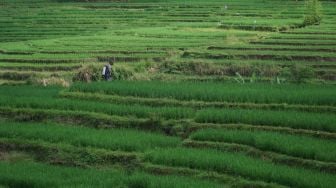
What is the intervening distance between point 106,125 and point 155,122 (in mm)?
1115

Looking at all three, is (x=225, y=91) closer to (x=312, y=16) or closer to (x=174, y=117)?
(x=174, y=117)

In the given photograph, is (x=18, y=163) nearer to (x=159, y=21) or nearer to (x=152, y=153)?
(x=152, y=153)

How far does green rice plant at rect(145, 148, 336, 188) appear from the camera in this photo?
8.90 m

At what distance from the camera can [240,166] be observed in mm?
9555

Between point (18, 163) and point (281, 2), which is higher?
point (281, 2)

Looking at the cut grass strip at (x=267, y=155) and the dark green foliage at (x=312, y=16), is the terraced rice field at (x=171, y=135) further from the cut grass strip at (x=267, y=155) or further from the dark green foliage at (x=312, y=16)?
the dark green foliage at (x=312, y=16)

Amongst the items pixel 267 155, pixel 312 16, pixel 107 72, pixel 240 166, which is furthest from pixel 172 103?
pixel 312 16

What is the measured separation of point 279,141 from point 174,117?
305 cm

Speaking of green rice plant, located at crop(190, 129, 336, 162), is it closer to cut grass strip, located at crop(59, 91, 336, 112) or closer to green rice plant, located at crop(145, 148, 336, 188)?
green rice plant, located at crop(145, 148, 336, 188)

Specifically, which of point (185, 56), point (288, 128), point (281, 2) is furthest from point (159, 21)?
point (288, 128)

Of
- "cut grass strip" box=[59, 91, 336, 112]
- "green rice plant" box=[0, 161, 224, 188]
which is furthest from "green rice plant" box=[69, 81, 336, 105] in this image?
"green rice plant" box=[0, 161, 224, 188]

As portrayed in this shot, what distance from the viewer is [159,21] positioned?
134 feet

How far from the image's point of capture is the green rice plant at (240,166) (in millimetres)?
8898

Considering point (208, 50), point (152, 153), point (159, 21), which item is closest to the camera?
point (152, 153)
